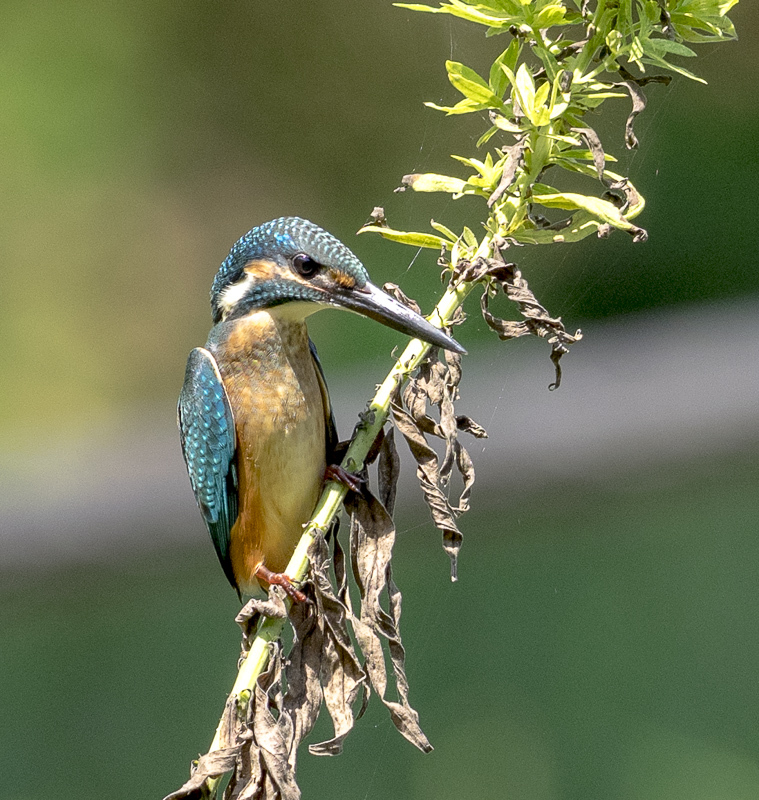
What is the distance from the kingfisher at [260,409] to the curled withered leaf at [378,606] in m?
0.33

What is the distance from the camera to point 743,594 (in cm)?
348

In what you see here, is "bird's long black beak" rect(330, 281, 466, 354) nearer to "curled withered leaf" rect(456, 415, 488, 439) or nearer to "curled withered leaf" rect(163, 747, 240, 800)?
"curled withered leaf" rect(456, 415, 488, 439)

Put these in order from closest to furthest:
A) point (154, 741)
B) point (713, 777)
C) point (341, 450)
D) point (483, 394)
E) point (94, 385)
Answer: point (341, 450)
point (713, 777)
point (483, 394)
point (154, 741)
point (94, 385)

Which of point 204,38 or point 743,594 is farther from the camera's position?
point 204,38

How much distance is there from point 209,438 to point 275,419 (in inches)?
3.6

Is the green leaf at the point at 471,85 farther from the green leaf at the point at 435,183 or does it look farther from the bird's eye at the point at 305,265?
the bird's eye at the point at 305,265

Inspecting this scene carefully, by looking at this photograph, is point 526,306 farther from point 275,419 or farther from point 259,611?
point 275,419

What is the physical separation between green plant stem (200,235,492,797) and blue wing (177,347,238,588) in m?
0.42

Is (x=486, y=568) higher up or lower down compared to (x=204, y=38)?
lower down

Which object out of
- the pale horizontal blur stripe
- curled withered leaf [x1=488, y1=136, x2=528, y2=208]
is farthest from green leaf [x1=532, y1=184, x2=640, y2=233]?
the pale horizontal blur stripe

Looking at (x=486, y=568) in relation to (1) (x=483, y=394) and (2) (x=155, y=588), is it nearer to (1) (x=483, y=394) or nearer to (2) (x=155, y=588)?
(1) (x=483, y=394)

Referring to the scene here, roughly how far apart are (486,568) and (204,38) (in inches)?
74.8

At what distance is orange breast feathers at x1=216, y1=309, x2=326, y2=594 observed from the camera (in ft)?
4.27

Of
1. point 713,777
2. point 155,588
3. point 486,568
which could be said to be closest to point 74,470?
point 155,588
